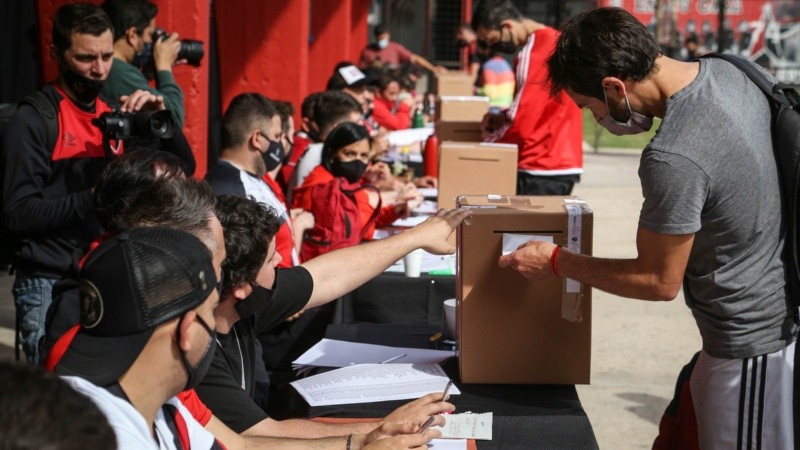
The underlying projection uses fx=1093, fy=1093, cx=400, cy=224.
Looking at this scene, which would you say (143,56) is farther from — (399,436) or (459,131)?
(399,436)

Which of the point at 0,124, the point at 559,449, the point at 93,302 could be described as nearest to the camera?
the point at 93,302

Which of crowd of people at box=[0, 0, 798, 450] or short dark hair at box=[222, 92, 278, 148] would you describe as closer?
crowd of people at box=[0, 0, 798, 450]

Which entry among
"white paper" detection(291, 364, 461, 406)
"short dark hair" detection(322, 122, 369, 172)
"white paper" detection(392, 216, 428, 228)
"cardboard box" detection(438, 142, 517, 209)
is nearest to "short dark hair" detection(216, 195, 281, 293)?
"white paper" detection(291, 364, 461, 406)

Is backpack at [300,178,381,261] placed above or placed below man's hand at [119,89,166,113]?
below

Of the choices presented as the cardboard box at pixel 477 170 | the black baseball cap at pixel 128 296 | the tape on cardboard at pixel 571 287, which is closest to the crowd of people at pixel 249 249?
the black baseball cap at pixel 128 296

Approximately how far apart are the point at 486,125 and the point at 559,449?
380 centimetres

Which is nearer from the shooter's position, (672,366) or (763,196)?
(763,196)

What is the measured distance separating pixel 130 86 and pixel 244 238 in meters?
1.87

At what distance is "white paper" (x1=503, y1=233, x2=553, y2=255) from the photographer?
284 centimetres

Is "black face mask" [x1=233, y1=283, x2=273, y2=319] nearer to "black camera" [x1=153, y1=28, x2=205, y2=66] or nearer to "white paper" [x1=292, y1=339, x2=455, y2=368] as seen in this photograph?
"white paper" [x1=292, y1=339, x2=455, y2=368]

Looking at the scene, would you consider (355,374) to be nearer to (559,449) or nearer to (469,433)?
(469,433)

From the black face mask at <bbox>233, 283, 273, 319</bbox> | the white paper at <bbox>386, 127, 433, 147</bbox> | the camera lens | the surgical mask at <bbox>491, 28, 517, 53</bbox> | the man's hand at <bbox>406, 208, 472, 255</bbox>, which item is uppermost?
the camera lens

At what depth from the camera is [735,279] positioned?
100 inches

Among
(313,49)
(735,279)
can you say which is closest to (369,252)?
(735,279)
